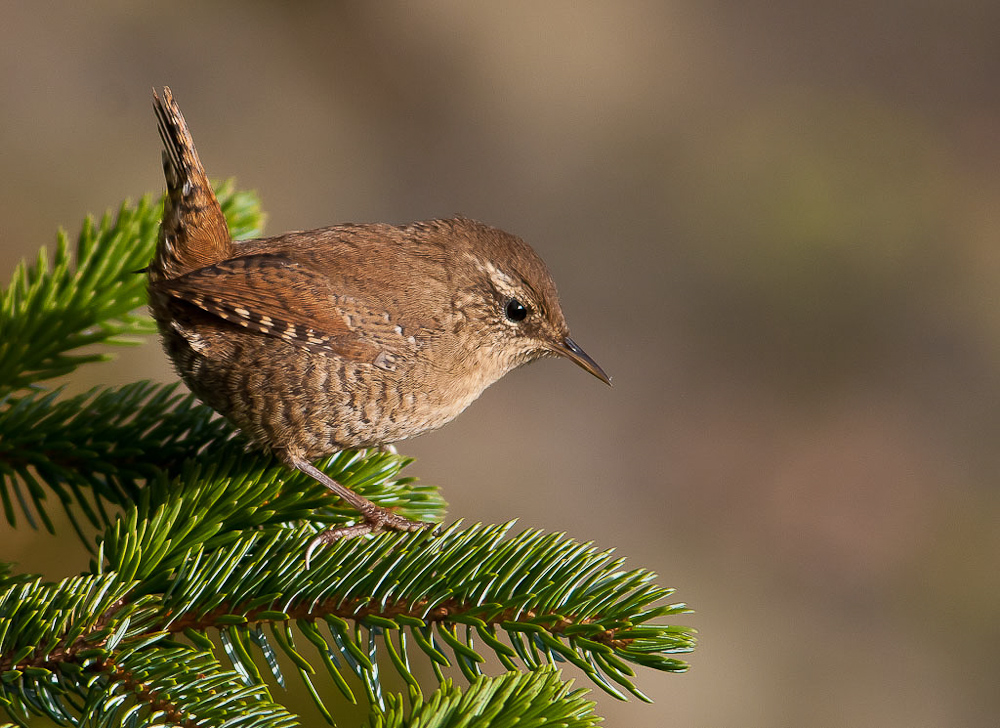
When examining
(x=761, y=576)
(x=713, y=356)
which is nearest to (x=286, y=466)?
(x=761, y=576)

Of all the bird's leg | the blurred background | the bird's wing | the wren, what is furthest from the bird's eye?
the blurred background

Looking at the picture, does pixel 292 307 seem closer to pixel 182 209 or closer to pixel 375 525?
pixel 182 209

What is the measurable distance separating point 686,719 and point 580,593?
3830mm

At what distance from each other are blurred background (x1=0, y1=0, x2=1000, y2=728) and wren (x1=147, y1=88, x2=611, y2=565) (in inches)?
99.8

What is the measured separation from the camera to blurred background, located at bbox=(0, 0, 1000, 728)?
5750 millimetres

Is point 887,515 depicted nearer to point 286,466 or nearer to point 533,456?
point 533,456

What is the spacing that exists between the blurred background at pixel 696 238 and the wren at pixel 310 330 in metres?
2.53

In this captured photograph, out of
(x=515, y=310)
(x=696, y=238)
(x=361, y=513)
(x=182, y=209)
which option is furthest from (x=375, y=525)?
(x=696, y=238)

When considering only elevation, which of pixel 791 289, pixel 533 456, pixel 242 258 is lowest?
pixel 242 258

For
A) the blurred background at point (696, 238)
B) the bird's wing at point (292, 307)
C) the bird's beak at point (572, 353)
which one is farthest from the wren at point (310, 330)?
the blurred background at point (696, 238)

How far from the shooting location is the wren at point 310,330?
2463 millimetres

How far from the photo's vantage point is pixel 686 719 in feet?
16.8

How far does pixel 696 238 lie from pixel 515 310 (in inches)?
190

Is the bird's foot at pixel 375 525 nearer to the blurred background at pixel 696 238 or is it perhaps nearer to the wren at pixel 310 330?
the wren at pixel 310 330
